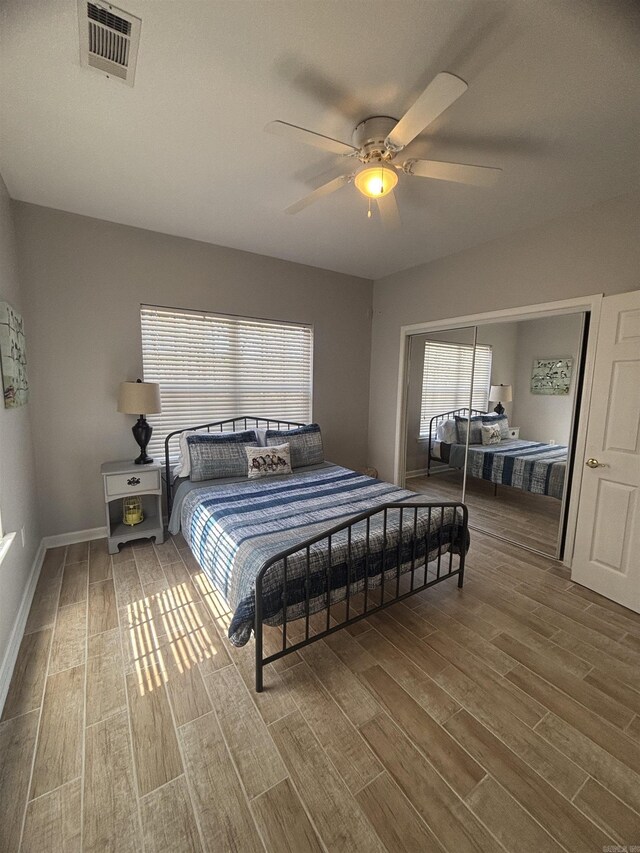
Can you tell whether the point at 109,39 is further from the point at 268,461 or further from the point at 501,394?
the point at 501,394

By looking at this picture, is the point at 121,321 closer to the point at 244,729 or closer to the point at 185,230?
the point at 185,230

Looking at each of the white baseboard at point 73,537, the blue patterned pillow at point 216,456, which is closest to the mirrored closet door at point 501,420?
the blue patterned pillow at point 216,456

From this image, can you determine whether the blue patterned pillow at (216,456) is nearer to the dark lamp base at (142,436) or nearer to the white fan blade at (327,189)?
the dark lamp base at (142,436)

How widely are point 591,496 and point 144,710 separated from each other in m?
3.08

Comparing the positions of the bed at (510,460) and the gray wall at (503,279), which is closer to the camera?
the gray wall at (503,279)

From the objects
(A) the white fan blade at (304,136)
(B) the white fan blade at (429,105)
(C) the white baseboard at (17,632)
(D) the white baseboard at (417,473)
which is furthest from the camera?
(D) the white baseboard at (417,473)

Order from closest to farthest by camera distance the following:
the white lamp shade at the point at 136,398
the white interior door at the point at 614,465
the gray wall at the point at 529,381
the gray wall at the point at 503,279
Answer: the white interior door at the point at 614,465, the gray wall at the point at 503,279, the gray wall at the point at 529,381, the white lamp shade at the point at 136,398

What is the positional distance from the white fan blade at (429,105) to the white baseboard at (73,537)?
11.9ft

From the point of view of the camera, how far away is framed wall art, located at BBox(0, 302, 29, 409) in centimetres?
200

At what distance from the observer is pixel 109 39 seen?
4.52 ft

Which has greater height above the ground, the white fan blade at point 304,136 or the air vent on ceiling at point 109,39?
the air vent on ceiling at point 109,39

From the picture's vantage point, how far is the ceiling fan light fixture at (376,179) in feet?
5.86

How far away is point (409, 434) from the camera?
4.35m

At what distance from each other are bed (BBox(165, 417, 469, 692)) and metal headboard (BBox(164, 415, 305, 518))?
0.35m
